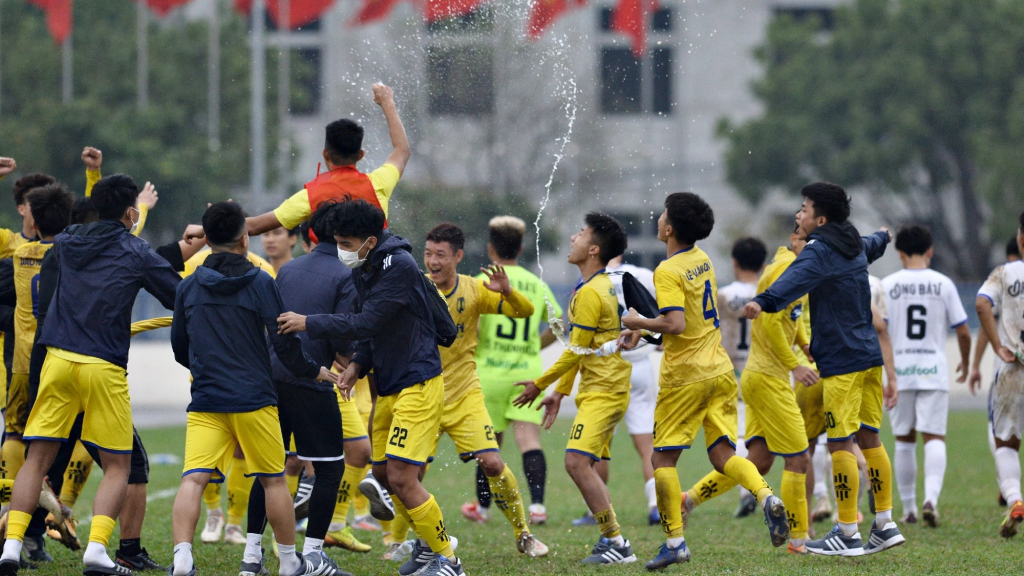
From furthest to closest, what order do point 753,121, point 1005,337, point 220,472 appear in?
point 753,121
point 1005,337
point 220,472

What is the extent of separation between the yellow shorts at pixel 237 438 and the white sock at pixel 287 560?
46 cm

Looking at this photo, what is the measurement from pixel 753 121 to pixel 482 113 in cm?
1013

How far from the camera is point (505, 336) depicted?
31.1ft

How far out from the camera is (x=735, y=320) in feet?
35.6

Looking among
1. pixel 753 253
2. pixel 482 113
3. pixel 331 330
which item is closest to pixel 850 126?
pixel 482 113

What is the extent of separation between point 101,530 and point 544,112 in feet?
84.5

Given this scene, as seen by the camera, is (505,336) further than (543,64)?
No

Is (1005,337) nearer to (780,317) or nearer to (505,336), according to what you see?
(780,317)

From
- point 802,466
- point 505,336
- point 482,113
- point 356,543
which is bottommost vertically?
point 356,543

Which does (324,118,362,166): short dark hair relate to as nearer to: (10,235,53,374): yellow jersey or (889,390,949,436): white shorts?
(10,235,53,374): yellow jersey

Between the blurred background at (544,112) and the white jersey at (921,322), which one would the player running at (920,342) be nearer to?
the white jersey at (921,322)

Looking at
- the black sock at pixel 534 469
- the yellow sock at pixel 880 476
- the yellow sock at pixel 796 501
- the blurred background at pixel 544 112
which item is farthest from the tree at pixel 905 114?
the yellow sock at pixel 796 501

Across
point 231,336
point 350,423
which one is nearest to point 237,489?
point 350,423

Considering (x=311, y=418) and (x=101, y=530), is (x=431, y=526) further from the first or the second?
(x=101, y=530)
